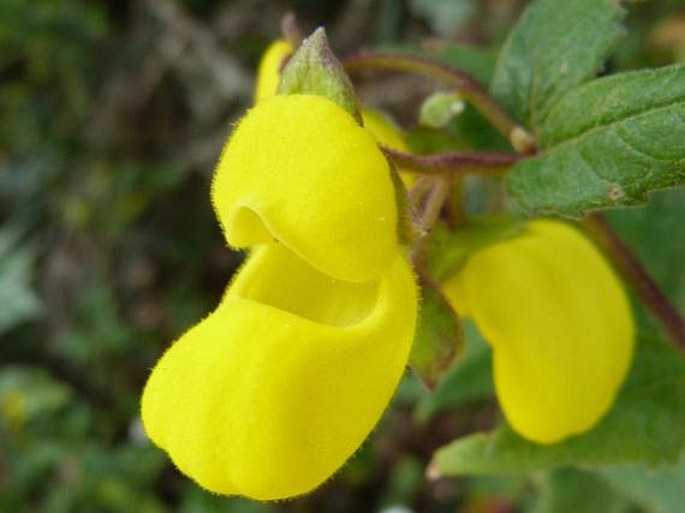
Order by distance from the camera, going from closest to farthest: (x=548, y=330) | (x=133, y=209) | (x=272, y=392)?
(x=272, y=392)
(x=548, y=330)
(x=133, y=209)

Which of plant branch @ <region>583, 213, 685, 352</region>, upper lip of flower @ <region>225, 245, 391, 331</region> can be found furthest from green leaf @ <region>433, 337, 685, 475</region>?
upper lip of flower @ <region>225, 245, 391, 331</region>

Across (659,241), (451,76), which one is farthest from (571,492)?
(451,76)

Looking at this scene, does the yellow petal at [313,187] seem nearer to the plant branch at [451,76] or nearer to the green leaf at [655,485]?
the plant branch at [451,76]

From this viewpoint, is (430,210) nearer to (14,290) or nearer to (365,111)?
(365,111)

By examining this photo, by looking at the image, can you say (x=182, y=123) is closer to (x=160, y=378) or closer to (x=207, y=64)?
(x=207, y=64)

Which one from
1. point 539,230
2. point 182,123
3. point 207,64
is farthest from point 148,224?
point 539,230

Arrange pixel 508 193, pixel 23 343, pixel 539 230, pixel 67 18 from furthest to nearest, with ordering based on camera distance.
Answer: pixel 23 343 → pixel 67 18 → pixel 539 230 → pixel 508 193

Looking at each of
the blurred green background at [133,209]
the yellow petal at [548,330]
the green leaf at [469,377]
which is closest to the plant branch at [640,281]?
the yellow petal at [548,330]
